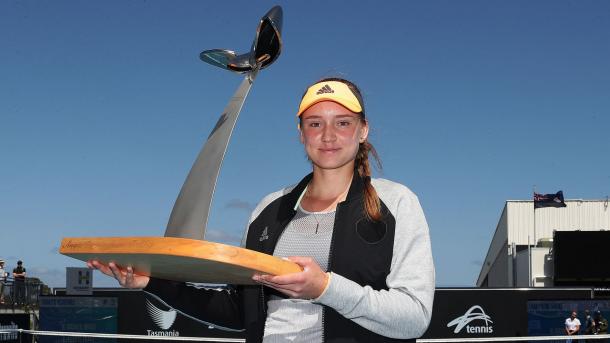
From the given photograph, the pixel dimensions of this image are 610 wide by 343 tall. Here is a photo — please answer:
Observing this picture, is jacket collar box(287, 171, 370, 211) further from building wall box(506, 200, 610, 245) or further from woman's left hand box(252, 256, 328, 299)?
building wall box(506, 200, 610, 245)

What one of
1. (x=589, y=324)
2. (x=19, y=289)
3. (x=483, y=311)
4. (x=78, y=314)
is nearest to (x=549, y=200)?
(x=589, y=324)

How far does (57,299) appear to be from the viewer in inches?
756

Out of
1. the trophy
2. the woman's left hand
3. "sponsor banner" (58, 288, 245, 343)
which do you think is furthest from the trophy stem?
"sponsor banner" (58, 288, 245, 343)

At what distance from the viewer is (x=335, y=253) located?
8.45ft

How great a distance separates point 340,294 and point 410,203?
515mm

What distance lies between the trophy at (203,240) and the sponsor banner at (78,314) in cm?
1713

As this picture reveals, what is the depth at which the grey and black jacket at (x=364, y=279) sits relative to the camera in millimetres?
2365

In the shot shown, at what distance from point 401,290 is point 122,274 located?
94 cm

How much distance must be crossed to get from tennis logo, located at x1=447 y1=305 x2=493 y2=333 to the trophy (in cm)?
1644

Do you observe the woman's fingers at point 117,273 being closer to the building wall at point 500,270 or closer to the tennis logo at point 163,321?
the tennis logo at point 163,321

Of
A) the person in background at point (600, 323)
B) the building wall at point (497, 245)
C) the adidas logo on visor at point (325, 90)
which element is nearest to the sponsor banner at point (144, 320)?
the person in background at point (600, 323)

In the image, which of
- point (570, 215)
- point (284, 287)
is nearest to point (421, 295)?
point (284, 287)

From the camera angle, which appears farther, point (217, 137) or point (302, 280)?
point (217, 137)

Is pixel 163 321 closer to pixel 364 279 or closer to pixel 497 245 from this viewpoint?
pixel 364 279
